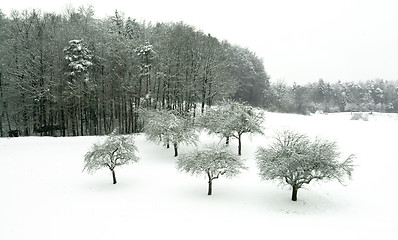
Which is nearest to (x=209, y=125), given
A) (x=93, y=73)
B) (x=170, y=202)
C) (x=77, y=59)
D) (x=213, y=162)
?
(x=213, y=162)

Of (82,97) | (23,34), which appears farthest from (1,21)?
(82,97)

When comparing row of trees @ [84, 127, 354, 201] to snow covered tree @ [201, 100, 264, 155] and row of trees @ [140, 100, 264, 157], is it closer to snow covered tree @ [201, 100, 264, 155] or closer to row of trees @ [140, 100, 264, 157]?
row of trees @ [140, 100, 264, 157]

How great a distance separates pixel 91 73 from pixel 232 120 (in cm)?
1947

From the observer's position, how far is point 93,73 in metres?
34.8

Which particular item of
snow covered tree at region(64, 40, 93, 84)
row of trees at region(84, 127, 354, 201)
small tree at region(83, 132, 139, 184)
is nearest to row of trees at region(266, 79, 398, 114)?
snow covered tree at region(64, 40, 93, 84)

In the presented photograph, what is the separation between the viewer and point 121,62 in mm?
35125

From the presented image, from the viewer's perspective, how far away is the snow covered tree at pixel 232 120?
89.2 feet

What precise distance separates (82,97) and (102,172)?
499 inches

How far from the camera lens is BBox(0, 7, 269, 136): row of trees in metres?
32.0

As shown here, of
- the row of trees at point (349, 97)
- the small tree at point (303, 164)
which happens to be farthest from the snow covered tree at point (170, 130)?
the row of trees at point (349, 97)

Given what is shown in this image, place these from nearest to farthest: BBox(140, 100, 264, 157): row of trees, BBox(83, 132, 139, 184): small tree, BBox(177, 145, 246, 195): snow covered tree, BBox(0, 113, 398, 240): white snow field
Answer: BBox(0, 113, 398, 240): white snow field, BBox(177, 145, 246, 195): snow covered tree, BBox(83, 132, 139, 184): small tree, BBox(140, 100, 264, 157): row of trees

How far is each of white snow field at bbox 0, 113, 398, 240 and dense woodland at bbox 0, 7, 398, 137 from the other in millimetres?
6382

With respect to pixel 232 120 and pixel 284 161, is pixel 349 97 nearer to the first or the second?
pixel 232 120

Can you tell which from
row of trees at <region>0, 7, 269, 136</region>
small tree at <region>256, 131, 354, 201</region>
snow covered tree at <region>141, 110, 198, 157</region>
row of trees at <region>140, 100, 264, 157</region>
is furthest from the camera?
row of trees at <region>0, 7, 269, 136</region>
